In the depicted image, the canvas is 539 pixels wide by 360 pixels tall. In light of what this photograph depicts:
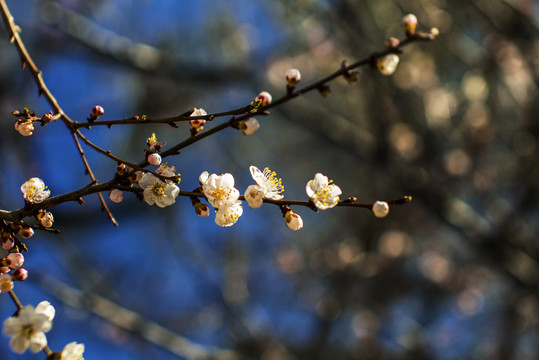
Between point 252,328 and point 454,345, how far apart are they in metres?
3.10

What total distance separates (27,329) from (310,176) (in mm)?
5468

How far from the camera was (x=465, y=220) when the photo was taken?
3057 mm

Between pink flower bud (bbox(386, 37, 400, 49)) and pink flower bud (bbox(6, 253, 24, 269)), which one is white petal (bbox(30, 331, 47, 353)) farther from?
pink flower bud (bbox(386, 37, 400, 49))

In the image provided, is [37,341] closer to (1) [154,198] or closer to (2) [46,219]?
(2) [46,219]

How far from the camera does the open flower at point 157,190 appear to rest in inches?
44.4

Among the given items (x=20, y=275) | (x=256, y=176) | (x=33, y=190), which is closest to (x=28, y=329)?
(x=20, y=275)

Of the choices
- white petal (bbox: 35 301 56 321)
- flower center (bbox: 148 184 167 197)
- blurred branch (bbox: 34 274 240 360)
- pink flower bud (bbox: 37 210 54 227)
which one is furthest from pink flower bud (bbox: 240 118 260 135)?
blurred branch (bbox: 34 274 240 360)

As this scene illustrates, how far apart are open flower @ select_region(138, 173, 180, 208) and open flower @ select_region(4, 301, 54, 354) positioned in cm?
33

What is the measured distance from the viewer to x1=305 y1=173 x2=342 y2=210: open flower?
1155 millimetres

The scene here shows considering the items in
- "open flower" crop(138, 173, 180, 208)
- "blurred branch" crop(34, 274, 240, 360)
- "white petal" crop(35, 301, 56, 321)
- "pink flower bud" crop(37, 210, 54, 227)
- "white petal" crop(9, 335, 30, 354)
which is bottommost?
"white petal" crop(9, 335, 30, 354)

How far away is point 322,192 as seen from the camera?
1.20 metres

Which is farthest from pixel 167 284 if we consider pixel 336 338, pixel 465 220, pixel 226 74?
pixel 465 220

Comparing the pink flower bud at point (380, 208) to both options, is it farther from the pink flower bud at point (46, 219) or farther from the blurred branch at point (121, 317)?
the blurred branch at point (121, 317)

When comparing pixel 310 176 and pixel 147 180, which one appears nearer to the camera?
pixel 147 180
